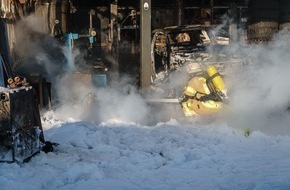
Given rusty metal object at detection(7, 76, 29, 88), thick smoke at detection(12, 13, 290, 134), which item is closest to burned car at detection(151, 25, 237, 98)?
thick smoke at detection(12, 13, 290, 134)

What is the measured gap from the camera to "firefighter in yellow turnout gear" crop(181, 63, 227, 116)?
8.57 metres

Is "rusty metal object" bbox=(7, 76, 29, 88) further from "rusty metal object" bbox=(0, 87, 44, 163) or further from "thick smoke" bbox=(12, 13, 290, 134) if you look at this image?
"thick smoke" bbox=(12, 13, 290, 134)

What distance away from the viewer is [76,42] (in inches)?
565

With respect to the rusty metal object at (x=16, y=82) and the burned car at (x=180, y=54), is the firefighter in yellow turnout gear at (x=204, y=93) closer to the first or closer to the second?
the burned car at (x=180, y=54)

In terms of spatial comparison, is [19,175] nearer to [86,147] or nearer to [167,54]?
[86,147]

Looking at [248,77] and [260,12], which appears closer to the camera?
[248,77]

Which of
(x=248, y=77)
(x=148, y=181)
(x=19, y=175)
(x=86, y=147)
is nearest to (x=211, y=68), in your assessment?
(x=248, y=77)

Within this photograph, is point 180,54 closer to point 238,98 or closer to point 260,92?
point 238,98

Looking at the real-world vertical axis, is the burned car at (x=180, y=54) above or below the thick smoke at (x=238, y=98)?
above

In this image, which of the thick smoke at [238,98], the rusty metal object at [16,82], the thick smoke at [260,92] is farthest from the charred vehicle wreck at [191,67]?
the rusty metal object at [16,82]

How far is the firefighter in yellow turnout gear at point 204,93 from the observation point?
8.57 metres

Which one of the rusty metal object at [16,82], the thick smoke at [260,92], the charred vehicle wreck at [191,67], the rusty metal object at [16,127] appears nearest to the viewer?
the rusty metal object at [16,127]

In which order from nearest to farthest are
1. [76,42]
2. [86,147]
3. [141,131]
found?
1. [86,147]
2. [141,131]
3. [76,42]

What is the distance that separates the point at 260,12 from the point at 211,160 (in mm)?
9922
